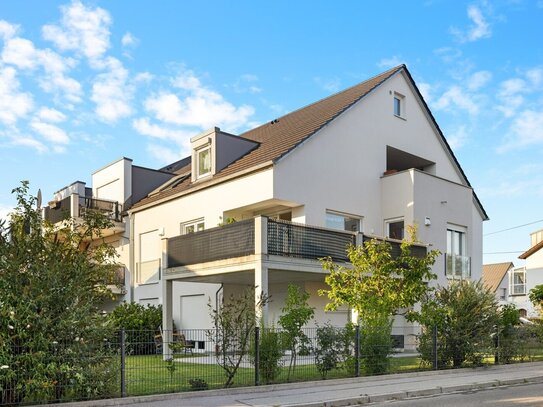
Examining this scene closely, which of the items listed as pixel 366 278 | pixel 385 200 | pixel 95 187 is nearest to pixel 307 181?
pixel 385 200

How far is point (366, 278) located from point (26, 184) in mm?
8440

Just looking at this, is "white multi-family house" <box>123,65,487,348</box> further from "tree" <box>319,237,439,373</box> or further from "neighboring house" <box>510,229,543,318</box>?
"neighboring house" <box>510,229,543,318</box>

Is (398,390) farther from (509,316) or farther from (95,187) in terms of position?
(95,187)

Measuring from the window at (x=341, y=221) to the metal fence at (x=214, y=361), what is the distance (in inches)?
243

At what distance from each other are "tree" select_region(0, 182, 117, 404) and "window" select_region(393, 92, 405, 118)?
17.6 meters

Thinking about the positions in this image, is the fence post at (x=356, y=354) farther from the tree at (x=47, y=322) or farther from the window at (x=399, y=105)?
the window at (x=399, y=105)

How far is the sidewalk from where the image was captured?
10.6 metres

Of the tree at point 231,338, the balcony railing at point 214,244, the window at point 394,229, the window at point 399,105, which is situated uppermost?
the window at point 399,105

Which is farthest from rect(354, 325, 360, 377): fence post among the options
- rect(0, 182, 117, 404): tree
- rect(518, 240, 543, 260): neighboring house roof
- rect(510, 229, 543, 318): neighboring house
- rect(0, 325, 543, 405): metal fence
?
rect(518, 240, 543, 260): neighboring house roof

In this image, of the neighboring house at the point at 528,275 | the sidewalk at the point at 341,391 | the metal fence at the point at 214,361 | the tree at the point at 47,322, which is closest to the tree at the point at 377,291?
the metal fence at the point at 214,361

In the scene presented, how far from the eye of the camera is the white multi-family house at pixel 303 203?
1786 centimetres

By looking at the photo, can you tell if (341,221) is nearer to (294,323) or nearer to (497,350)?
(497,350)

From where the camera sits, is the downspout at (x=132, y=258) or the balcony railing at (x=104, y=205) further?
the balcony railing at (x=104, y=205)

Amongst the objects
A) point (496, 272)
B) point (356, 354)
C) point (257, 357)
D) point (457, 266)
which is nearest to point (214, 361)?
point (257, 357)
